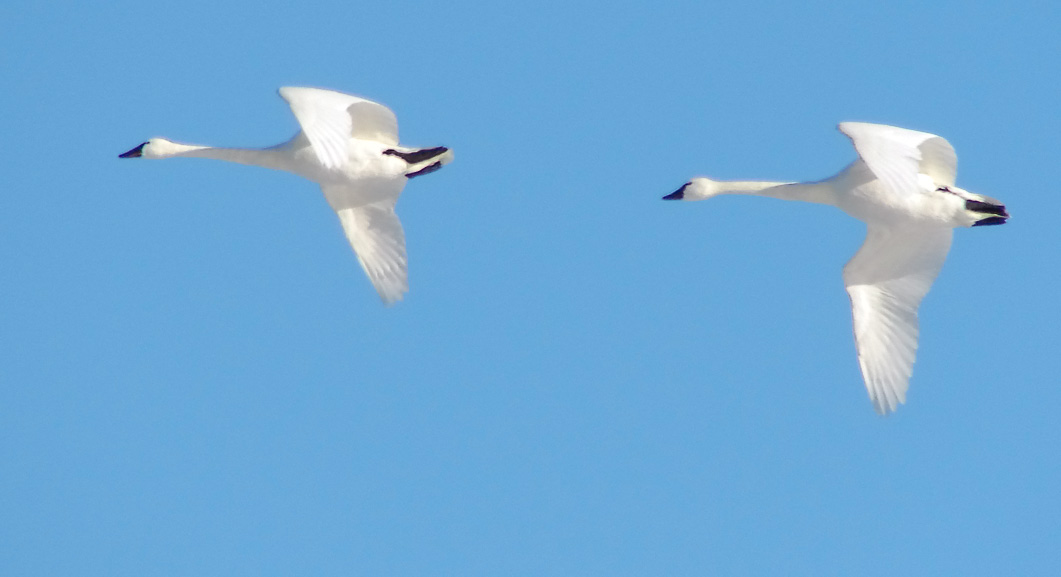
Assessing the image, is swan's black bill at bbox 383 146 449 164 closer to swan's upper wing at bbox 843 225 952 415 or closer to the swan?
the swan

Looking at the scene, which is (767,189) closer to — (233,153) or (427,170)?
(427,170)

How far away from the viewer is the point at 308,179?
913 inches

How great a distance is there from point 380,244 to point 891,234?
21.2ft

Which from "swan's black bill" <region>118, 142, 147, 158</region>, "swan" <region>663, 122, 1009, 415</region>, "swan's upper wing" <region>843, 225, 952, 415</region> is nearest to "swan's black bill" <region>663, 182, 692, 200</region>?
"swan" <region>663, 122, 1009, 415</region>

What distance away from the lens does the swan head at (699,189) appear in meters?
24.0

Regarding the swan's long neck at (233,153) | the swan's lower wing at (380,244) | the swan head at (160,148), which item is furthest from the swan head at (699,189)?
the swan head at (160,148)

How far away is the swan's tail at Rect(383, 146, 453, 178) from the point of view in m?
23.0

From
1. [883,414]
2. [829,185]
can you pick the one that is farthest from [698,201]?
[883,414]

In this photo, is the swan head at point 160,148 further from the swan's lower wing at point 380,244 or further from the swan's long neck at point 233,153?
the swan's lower wing at point 380,244

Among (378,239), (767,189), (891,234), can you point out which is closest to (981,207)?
(891,234)

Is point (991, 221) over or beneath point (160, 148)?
beneath

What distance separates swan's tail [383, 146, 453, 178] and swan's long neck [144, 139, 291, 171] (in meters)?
1.31

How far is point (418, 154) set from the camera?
23031 mm

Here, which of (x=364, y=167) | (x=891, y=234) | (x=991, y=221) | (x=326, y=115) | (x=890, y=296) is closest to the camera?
(x=326, y=115)
